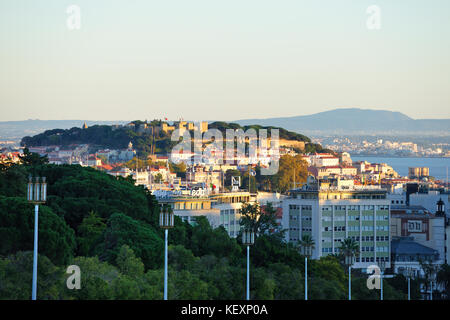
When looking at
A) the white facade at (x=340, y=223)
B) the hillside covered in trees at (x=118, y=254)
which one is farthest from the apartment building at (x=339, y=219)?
the hillside covered in trees at (x=118, y=254)

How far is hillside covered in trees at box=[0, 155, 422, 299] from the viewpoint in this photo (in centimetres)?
2441

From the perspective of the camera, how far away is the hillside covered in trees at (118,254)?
24.4 m

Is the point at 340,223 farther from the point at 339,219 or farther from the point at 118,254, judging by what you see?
the point at 118,254

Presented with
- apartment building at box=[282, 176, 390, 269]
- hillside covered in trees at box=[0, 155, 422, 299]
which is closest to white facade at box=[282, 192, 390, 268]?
apartment building at box=[282, 176, 390, 269]

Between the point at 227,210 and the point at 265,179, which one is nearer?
the point at 227,210

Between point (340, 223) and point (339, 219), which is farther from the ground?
point (339, 219)

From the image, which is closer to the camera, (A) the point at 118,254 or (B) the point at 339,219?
(A) the point at 118,254

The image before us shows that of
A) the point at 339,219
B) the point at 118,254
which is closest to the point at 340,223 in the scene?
the point at 339,219

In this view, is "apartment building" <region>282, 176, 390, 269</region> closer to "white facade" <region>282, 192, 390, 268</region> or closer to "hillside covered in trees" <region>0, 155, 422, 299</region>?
"white facade" <region>282, 192, 390, 268</region>

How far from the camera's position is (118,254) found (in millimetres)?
31078

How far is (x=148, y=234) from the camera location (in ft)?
118
